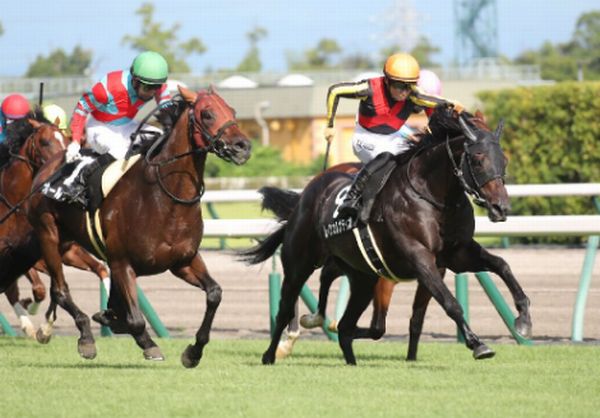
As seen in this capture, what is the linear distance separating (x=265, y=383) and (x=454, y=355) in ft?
7.15

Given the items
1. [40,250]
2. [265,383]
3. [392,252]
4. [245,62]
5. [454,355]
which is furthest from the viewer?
[245,62]

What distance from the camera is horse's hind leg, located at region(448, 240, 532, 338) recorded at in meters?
8.40

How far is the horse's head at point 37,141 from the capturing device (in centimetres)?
1155

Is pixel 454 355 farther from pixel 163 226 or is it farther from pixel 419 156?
pixel 163 226

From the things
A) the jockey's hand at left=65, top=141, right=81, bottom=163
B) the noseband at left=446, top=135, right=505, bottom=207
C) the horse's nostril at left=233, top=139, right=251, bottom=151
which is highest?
the horse's nostril at left=233, top=139, right=251, bottom=151

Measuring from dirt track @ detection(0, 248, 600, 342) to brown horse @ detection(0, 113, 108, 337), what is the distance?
2.68ft

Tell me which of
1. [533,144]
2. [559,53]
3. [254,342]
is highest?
[254,342]

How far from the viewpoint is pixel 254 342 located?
10.8m

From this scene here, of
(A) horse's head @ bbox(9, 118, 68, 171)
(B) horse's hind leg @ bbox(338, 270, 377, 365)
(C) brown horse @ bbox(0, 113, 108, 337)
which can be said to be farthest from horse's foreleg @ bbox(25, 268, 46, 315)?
(B) horse's hind leg @ bbox(338, 270, 377, 365)

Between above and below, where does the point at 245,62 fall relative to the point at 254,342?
below

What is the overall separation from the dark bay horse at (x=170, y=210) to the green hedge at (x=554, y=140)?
10.7 m

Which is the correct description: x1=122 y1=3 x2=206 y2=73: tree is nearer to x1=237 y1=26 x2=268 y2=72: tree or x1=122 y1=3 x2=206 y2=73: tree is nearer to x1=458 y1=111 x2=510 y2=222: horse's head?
x1=237 y1=26 x2=268 y2=72: tree

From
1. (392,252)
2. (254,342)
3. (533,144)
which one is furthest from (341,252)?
(533,144)

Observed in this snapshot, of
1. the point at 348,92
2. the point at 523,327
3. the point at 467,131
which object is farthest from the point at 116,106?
the point at 523,327
